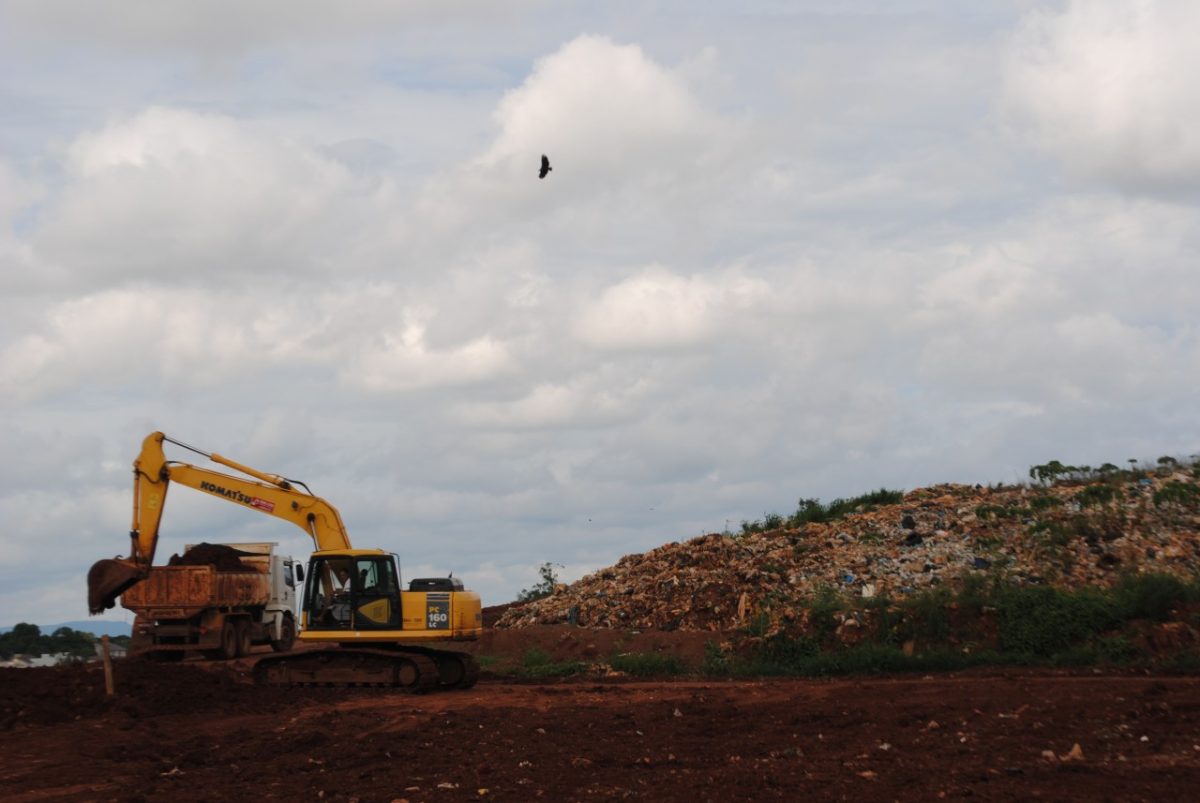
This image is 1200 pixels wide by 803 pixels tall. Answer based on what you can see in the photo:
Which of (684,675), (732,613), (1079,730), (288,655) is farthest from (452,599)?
(1079,730)

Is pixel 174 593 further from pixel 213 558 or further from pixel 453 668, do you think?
pixel 453 668

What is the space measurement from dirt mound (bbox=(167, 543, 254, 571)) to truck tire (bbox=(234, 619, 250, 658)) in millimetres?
1313

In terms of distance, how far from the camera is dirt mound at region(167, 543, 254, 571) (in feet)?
95.2

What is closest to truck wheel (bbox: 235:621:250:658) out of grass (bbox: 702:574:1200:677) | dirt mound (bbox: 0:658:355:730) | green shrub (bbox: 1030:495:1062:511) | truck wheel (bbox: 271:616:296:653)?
truck wheel (bbox: 271:616:296:653)

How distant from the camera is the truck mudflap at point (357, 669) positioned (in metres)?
23.4

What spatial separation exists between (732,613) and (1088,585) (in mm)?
7444

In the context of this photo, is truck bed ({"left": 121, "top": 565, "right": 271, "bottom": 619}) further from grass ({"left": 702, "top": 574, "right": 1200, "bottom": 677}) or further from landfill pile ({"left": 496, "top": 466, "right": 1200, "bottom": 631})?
grass ({"left": 702, "top": 574, "right": 1200, "bottom": 677})

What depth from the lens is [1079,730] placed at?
14766 millimetres

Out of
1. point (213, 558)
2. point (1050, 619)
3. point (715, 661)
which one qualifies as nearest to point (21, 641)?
point (213, 558)

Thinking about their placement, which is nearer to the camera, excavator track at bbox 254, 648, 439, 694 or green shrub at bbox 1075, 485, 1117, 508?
excavator track at bbox 254, 648, 439, 694

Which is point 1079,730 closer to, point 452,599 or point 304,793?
point 304,793

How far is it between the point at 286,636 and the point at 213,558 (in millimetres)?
3913

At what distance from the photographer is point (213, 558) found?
29578 millimetres

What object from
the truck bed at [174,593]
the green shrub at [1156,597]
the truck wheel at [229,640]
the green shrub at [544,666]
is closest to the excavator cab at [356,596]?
the green shrub at [544,666]
